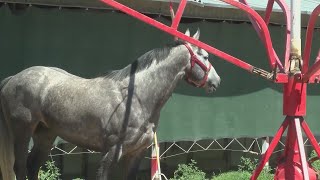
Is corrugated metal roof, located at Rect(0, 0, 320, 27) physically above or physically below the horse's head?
above

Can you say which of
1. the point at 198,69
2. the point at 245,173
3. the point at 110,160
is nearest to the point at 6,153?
the point at 110,160

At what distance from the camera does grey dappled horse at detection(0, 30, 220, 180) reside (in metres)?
3.79

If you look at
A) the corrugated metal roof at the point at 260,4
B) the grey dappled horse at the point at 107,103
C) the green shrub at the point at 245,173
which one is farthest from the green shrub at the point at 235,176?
the grey dappled horse at the point at 107,103

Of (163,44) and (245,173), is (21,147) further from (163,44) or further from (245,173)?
(245,173)

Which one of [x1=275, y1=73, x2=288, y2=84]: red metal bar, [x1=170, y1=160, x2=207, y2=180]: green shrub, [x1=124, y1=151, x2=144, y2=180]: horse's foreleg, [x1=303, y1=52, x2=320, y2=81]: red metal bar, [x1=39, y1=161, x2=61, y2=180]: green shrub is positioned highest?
[x1=303, y1=52, x2=320, y2=81]: red metal bar

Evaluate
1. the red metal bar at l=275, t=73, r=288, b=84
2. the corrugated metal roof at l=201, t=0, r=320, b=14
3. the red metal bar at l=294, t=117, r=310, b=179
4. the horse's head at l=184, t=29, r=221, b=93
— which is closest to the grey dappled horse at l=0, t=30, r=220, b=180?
the horse's head at l=184, t=29, r=221, b=93

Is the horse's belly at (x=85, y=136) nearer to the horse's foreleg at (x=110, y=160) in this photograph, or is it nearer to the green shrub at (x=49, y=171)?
the horse's foreleg at (x=110, y=160)

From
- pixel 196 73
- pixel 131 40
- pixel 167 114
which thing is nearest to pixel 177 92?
pixel 167 114

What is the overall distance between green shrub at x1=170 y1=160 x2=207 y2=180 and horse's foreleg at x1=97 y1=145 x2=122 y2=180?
8.71 ft

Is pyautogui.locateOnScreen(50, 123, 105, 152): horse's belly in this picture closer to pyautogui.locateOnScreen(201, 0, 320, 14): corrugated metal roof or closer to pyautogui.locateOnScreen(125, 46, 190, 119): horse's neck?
pyautogui.locateOnScreen(125, 46, 190, 119): horse's neck

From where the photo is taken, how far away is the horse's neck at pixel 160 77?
388 cm

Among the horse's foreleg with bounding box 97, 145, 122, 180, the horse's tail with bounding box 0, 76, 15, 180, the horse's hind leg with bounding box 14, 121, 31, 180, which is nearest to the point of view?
the horse's foreleg with bounding box 97, 145, 122, 180

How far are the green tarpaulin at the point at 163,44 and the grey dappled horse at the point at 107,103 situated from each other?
1.13 meters

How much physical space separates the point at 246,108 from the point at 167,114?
41.0 inches
